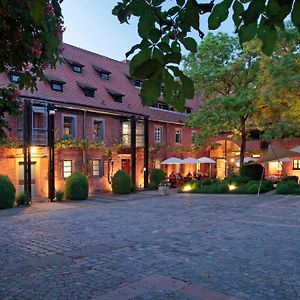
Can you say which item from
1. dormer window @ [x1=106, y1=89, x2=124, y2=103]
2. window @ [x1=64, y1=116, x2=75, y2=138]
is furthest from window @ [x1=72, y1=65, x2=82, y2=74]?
window @ [x1=64, y1=116, x2=75, y2=138]

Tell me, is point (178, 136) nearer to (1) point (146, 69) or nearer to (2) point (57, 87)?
(2) point (57, 87)

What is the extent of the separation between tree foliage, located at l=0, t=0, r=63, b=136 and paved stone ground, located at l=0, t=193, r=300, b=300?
3.21m

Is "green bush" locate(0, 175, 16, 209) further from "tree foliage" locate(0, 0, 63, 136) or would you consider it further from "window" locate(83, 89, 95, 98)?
"tree foliage" locate(0, 0, 63, 136)

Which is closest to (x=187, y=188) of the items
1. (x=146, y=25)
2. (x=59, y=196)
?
(x=59, y=196)

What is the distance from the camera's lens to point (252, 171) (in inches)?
1100

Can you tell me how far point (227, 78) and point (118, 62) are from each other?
1215cm

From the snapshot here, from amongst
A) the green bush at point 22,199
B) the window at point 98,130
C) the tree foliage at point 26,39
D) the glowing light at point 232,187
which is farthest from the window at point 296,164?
the tree foliage at point 26,39

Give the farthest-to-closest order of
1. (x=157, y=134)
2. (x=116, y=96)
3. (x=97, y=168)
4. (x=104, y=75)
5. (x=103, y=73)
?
(x=157, y=134)
(x=104, y=75)
(x=103, y=73)
(x=116, y=96)
(x=97, y=168)

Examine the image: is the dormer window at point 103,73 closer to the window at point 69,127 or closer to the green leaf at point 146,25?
the window at point 69,127

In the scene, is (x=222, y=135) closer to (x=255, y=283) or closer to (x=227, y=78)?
(x=227, y=78)

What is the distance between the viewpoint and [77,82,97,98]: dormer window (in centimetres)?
2719

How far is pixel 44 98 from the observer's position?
23.3 meters

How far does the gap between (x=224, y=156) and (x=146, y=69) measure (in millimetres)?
38487

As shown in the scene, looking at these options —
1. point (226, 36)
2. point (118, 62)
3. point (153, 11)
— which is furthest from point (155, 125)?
point (153, 11)
